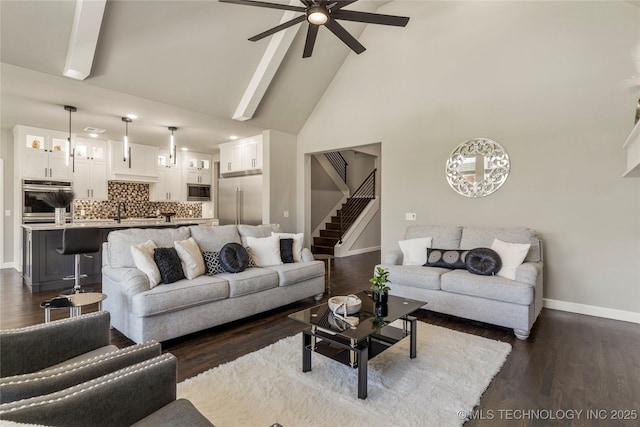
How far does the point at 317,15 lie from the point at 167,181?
662 cm

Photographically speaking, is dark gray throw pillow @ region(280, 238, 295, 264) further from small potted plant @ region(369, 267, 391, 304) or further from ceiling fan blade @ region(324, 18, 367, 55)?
ceiling fan blade @ region(324, 18, 367, 55)

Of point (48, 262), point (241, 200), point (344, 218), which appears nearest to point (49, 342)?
point (48, 262)

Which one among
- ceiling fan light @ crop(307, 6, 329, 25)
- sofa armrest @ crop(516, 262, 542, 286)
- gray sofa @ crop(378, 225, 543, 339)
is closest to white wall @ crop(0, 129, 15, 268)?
ceiling fan light @ crop(307, 6, 329, 25)

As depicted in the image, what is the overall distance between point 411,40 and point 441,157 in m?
2.03

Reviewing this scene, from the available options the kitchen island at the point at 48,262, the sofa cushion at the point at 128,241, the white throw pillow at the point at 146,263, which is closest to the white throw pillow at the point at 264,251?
the sofa cushion at the point at 128,241

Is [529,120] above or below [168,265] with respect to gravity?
above

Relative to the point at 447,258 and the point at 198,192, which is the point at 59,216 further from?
the point at 447,258

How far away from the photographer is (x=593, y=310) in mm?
3752

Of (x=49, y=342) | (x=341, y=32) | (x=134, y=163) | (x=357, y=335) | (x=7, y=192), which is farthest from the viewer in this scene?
(x=134, y=163)

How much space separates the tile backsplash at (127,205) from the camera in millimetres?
7141

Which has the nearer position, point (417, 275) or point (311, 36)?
point (311, 36)

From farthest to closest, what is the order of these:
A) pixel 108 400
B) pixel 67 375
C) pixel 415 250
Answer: pixel 415 250
pixel 67 375
pixel 108 400

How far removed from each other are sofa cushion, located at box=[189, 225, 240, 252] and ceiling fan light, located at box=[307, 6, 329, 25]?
2.53m

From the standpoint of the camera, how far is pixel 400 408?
1960 mm
